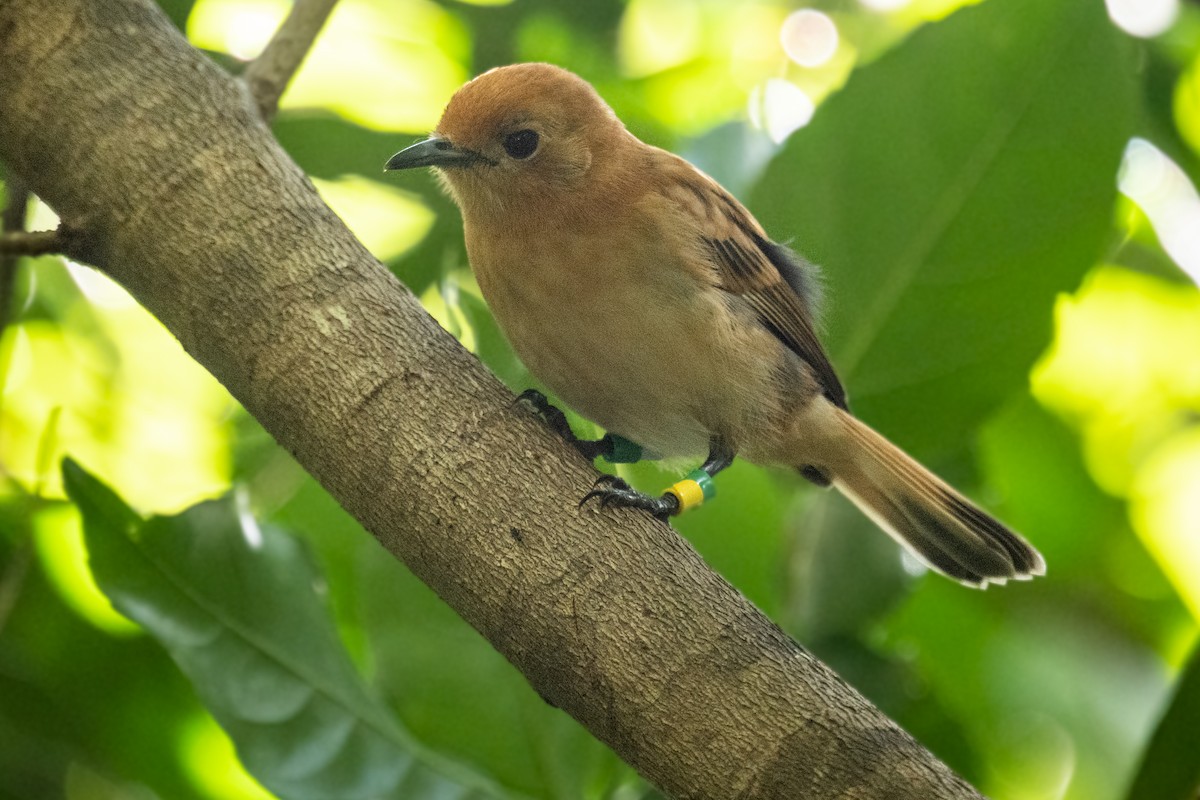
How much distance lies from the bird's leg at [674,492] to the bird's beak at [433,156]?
84cm

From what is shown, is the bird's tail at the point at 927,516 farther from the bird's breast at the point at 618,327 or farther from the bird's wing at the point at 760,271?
the bird's breast at the point at 618,327

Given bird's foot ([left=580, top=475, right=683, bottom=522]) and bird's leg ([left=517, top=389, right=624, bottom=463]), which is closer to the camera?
bird's foot ([left=580, top=475, right=683, bottom=522])

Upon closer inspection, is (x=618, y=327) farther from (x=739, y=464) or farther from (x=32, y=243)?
(x=32, y=243)

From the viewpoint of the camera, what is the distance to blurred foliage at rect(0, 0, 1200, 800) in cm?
240

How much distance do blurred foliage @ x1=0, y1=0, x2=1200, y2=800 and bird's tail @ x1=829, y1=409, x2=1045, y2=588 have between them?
6 centimetres

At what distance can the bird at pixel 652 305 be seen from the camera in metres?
2.62

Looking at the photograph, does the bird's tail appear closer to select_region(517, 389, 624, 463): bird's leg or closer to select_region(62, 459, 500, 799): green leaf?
select_region(517, 389, 624, 463): bird's leg

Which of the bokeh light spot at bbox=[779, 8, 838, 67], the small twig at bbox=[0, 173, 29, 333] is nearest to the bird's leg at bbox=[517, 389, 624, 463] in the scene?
the small twig at bbox=[0, 173, 29, 333]

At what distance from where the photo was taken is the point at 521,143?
277cm

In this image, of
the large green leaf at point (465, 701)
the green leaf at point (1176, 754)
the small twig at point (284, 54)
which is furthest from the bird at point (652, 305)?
the green leaf at point (1176, 754)

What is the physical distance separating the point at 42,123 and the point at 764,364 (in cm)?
160

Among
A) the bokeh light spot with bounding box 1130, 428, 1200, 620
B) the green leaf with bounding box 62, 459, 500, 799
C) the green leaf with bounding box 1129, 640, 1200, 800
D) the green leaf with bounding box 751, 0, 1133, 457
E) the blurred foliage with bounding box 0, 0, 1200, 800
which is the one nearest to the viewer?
the green leaf with bounding box 1129, 640, 1200, 800

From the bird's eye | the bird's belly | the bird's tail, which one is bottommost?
the bird's belly

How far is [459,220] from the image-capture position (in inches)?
120
